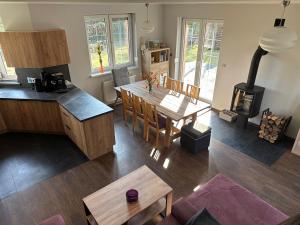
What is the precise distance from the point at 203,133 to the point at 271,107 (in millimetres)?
1801

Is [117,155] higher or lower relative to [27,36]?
lower

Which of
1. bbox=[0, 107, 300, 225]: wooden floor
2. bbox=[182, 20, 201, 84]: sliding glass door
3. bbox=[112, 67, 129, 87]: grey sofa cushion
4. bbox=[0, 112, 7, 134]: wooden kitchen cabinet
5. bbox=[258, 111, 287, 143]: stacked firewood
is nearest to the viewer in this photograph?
bbox=[0, 107, 300, 225]: wooden floor

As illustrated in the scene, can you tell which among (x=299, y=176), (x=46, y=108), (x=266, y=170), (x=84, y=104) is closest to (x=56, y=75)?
(x=46, y=108)

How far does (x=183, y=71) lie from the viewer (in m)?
6.39

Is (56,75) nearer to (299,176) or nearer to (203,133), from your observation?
(203,133)

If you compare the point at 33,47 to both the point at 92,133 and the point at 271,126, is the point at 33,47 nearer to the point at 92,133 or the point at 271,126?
the point at 92,133

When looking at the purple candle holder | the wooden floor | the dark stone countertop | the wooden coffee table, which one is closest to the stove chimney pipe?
the wooden floor

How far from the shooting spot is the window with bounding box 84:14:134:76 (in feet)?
17.0

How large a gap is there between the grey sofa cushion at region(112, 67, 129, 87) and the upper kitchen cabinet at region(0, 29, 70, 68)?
1.47m

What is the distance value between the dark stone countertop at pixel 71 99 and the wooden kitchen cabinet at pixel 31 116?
11 cm

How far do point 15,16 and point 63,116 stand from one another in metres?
2.15

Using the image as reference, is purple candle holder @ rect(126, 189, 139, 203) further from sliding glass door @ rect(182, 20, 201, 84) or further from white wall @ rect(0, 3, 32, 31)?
sliding glass door @ rect(182, 20, 201, 84)

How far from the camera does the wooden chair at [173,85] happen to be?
4.92 meters

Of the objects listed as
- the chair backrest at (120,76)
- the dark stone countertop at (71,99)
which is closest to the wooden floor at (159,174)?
the dark stone countertop at (71,99)
